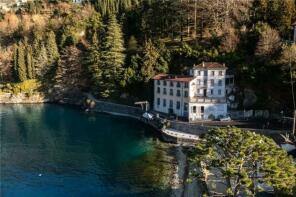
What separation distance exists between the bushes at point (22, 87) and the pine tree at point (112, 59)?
1848 centimetres

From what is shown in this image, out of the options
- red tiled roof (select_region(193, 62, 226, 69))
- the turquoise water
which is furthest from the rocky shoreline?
red tiled roof (select_region(193, 62, 226, 69))

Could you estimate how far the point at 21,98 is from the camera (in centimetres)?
8619

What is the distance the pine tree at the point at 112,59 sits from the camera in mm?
74688

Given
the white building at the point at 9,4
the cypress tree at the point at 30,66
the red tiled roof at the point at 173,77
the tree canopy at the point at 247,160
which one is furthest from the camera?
the white building at the point at 9,4

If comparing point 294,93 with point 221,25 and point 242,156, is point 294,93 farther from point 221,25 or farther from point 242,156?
point 242,156

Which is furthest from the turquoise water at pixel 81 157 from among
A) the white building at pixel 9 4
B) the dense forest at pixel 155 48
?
the white building at pixel 9 4

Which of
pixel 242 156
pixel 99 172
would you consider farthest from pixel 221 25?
pixel 242 156

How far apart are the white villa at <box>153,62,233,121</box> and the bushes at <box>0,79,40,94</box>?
115 feet

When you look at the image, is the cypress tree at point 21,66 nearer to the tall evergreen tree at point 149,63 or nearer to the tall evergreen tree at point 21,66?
the tall evergreen tree at point 21,66

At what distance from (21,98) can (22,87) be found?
2.38 meters

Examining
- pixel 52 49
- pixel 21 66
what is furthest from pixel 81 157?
pixel 52 49

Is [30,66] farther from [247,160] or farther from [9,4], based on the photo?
[9,4]

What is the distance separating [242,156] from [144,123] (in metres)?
34.2

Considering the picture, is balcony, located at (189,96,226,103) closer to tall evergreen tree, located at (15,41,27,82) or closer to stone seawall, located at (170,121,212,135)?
stone seawall, located at (170,121,212,135)
